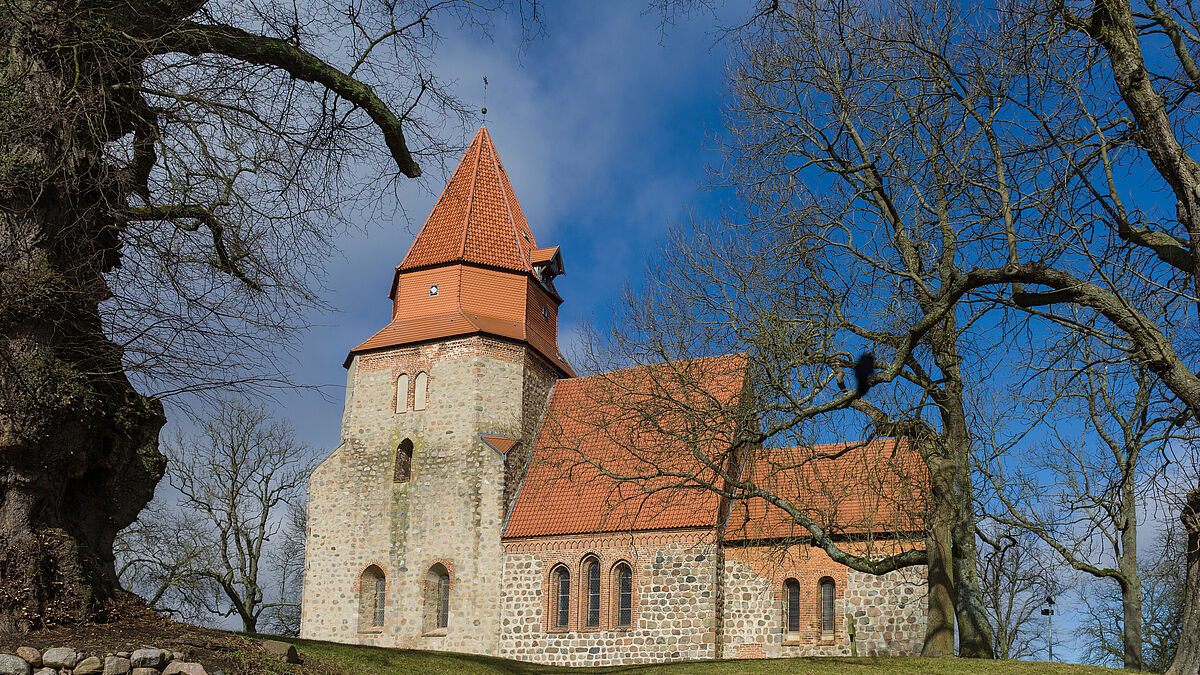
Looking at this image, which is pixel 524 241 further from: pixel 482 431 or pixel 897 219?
pixel 897 219

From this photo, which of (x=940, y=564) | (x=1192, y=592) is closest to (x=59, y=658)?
(x=1192, y=592)

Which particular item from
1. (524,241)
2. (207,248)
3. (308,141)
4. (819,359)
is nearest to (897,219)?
(819,359)

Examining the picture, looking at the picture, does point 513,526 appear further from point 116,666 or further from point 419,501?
point 116,666

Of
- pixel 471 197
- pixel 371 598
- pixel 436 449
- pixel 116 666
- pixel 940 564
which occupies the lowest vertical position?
pixel 371 598

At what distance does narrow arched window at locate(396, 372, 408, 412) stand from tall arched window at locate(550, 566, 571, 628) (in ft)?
19.3

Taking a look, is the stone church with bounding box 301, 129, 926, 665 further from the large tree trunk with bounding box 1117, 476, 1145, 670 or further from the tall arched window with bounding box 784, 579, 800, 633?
the large tree trunk with bounding box 1117, 476, 1145, 670

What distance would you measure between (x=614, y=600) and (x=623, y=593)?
11.6 inches

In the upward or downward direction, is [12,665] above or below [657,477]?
below

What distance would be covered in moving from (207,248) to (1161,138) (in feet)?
24.8

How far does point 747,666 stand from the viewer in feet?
50.8

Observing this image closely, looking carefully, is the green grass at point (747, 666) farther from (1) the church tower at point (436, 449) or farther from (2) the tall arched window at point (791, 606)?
(1) the church tower at point (436, 449)

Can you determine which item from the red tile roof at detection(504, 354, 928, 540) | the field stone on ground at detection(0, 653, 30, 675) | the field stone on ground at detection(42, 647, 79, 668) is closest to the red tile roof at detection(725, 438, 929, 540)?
the red tile roof at detection(504, 354, 928, 540)

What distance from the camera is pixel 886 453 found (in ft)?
71.6

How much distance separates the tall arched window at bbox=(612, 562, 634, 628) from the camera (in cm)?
2177
